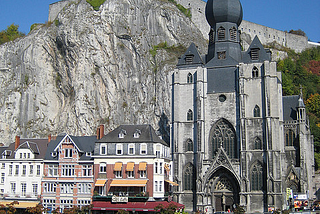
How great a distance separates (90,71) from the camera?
2480 inches

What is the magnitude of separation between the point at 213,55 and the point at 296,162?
15592mm

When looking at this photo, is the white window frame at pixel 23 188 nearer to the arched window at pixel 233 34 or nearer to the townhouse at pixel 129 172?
the townhouse at pixel 129 172

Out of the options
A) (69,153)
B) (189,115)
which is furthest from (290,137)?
(69,153)

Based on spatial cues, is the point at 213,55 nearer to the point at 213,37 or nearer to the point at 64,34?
the point at 213,37

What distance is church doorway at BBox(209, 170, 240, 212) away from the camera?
149ft

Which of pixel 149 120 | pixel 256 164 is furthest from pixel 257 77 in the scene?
pixel 149 120

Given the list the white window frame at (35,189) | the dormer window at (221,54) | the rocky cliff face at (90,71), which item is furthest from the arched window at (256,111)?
the white window frame at (35,189)

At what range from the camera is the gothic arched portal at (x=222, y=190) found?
4547 centimetres

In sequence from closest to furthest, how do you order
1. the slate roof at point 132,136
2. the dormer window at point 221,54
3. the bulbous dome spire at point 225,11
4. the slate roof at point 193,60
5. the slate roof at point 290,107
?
the slate roof at point 132,136 → the slate roof at point 193,60 → the dormer window at point 221,54 → the bulbous dome spire at point 225,11 → the slate roof at point 290,107

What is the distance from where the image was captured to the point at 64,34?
6494 centimetres

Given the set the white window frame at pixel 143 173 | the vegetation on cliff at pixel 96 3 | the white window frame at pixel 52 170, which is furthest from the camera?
the vegetation on cliff at pixel 96 3

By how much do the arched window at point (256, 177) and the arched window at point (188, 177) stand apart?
6239mm

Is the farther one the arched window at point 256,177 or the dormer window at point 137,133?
the arched window at point 256,177

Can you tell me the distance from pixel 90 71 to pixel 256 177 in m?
29.3
